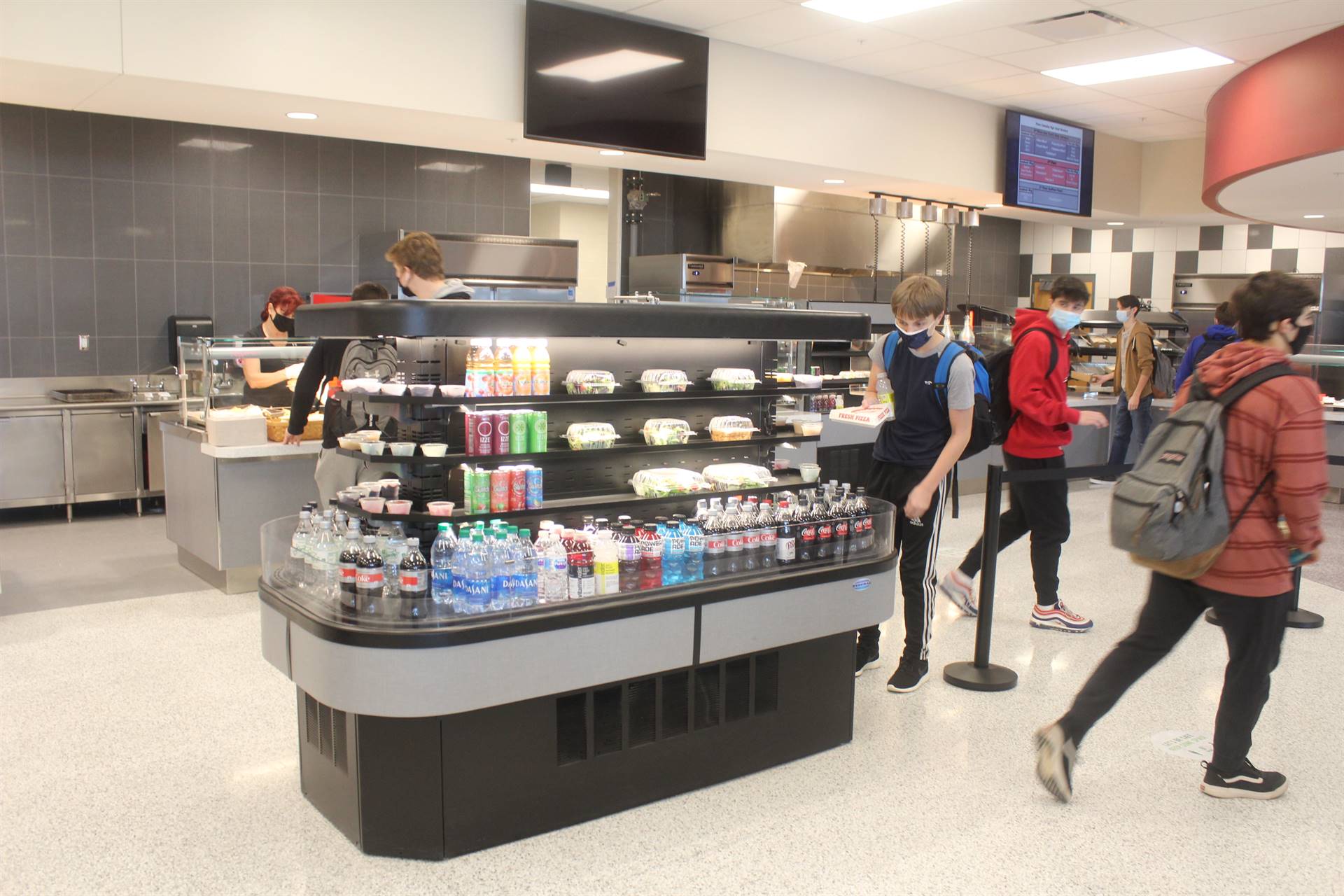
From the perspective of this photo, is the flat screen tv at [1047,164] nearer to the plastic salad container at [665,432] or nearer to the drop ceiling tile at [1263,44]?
the drop ceiling tile at [1263,44]

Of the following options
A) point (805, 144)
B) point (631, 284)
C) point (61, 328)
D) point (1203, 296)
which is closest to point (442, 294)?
point (805, 144)

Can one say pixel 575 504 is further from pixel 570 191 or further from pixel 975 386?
pixel 570 191

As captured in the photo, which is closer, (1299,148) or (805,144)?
(1299,148)

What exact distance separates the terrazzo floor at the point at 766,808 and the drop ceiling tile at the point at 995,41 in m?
4.12

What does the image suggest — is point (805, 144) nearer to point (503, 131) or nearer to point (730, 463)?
point (503, 131)

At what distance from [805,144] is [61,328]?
17.9 feet

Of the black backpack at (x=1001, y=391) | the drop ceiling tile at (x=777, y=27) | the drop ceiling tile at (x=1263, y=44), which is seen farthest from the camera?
the drop ceiling tile at (x=1263, y=44)

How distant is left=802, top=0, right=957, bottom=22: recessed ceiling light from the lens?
602 cm

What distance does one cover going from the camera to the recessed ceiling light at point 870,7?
602cm

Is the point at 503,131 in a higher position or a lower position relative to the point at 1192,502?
higher

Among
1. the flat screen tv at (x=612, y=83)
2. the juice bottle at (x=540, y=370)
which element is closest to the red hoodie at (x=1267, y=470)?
the juice bottle at (x=540, y=370)

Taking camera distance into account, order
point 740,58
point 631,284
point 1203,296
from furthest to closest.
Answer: point 1203,296
point 631,284
point 740,58

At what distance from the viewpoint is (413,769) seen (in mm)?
2857

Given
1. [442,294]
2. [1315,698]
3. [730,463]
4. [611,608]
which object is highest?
[442,294]
